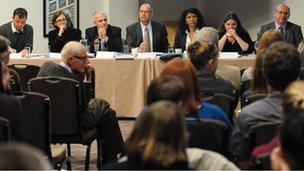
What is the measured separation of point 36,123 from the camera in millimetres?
4062

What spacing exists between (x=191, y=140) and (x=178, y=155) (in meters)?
0.87

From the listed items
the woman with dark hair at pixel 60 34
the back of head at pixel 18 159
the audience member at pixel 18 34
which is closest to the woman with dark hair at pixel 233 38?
the woman with dark hair at pixel 60 34

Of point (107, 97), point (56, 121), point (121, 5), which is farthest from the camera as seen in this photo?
point (121, 5)

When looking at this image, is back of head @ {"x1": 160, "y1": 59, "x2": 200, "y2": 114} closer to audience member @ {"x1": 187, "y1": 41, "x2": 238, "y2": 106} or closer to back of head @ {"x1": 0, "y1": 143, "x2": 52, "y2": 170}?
audience member @ {"x1": 187, "y1": 41, "x2": 238, "y2": 106}

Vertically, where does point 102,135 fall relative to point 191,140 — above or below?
below

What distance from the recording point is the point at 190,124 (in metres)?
3.05

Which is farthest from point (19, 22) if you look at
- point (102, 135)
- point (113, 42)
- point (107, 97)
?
point (102, 135)

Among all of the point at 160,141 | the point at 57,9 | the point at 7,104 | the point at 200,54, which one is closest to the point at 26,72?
the point at 200,54

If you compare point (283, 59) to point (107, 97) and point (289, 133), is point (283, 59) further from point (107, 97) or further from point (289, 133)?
point (107, 97)

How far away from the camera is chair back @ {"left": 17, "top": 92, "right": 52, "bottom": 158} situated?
4.04 meters

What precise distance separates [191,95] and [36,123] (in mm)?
1230

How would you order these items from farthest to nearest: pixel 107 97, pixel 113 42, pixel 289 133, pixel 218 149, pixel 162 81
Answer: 1. pixel 113 42
2. pixel 107 97
3. pixel 218 149
4. pixel 162 81
5. pixel 289 133

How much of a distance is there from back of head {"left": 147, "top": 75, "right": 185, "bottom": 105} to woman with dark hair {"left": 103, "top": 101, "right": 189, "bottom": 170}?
622mm

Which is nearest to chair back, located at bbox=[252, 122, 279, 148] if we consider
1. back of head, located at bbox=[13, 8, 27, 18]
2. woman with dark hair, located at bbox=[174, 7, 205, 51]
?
woman with dark hair, located at bbox=[174, 7, 205, 51]
